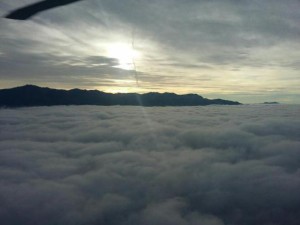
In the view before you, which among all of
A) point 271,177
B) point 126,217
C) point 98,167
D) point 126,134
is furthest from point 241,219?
point 126,134

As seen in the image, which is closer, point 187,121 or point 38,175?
point 38,175

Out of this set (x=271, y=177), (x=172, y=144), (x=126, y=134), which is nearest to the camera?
(x=271, y=177)

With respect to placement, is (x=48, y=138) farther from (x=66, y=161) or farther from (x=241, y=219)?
(x=241, y=219)

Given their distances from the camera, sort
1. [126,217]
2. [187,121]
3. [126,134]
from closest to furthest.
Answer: [126,217], [126,134], [187,121]

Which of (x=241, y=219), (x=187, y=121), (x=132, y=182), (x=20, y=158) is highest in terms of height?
(x=187, y=121)

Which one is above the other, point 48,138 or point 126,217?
point 48,138

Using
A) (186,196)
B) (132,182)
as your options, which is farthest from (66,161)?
(186,196)
